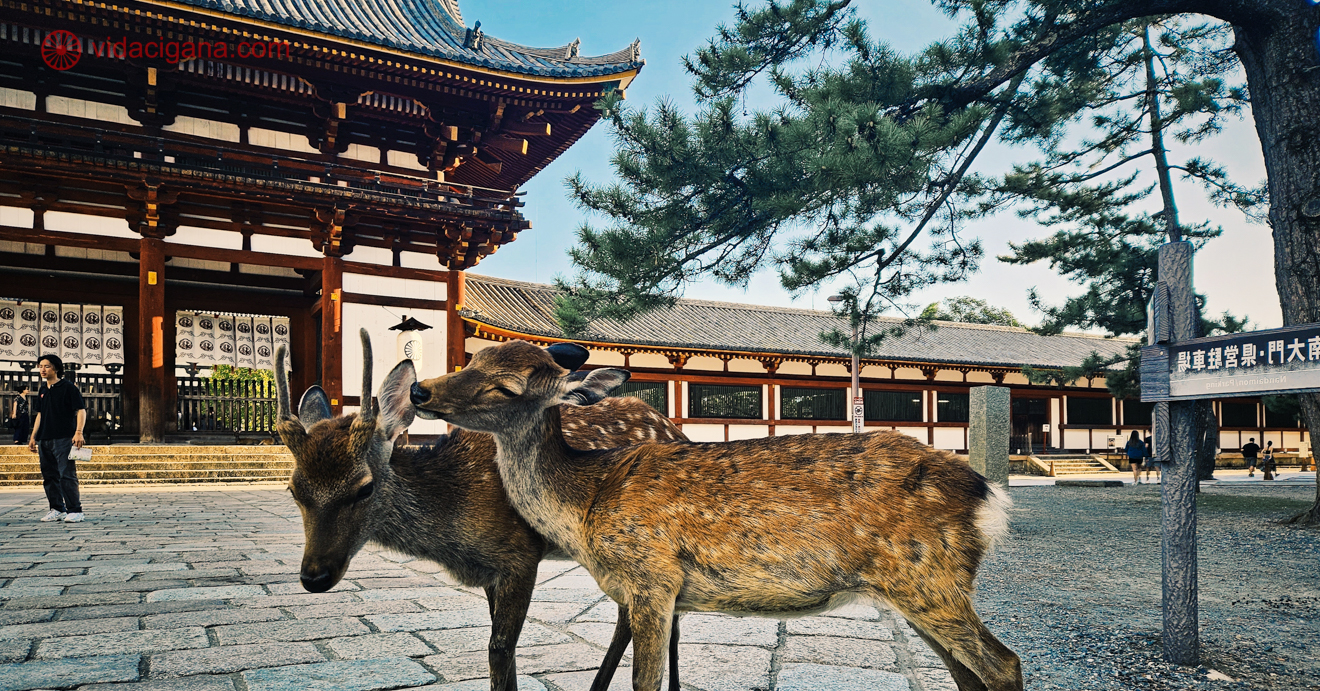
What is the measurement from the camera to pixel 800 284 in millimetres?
9234

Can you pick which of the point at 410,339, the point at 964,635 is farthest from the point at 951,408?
the point at 964,635

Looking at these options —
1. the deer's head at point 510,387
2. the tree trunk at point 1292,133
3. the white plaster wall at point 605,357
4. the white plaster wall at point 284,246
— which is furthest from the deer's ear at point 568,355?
the white plaster wall at point 605,357

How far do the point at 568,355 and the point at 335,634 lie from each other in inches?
110

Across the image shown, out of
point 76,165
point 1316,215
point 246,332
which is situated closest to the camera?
point 1316,215

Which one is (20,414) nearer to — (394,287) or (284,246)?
(284,246)

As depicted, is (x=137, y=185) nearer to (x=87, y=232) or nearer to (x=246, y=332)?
(x=87, y=232)

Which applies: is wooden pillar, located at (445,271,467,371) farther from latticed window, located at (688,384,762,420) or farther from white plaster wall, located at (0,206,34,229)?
latticed window, located at (688,384,762,420)

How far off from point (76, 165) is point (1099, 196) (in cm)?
1891

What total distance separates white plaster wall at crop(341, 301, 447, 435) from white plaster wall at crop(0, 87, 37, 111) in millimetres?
6239

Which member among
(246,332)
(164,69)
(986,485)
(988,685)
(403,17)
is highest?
(403,17)

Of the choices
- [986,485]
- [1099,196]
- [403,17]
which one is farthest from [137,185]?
[1099,196]

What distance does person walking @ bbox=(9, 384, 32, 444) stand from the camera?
48.1ft

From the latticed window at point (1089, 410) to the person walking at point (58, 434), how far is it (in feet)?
103

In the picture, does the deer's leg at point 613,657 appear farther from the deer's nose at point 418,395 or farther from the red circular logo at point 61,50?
the red circular logo at point 61,50
